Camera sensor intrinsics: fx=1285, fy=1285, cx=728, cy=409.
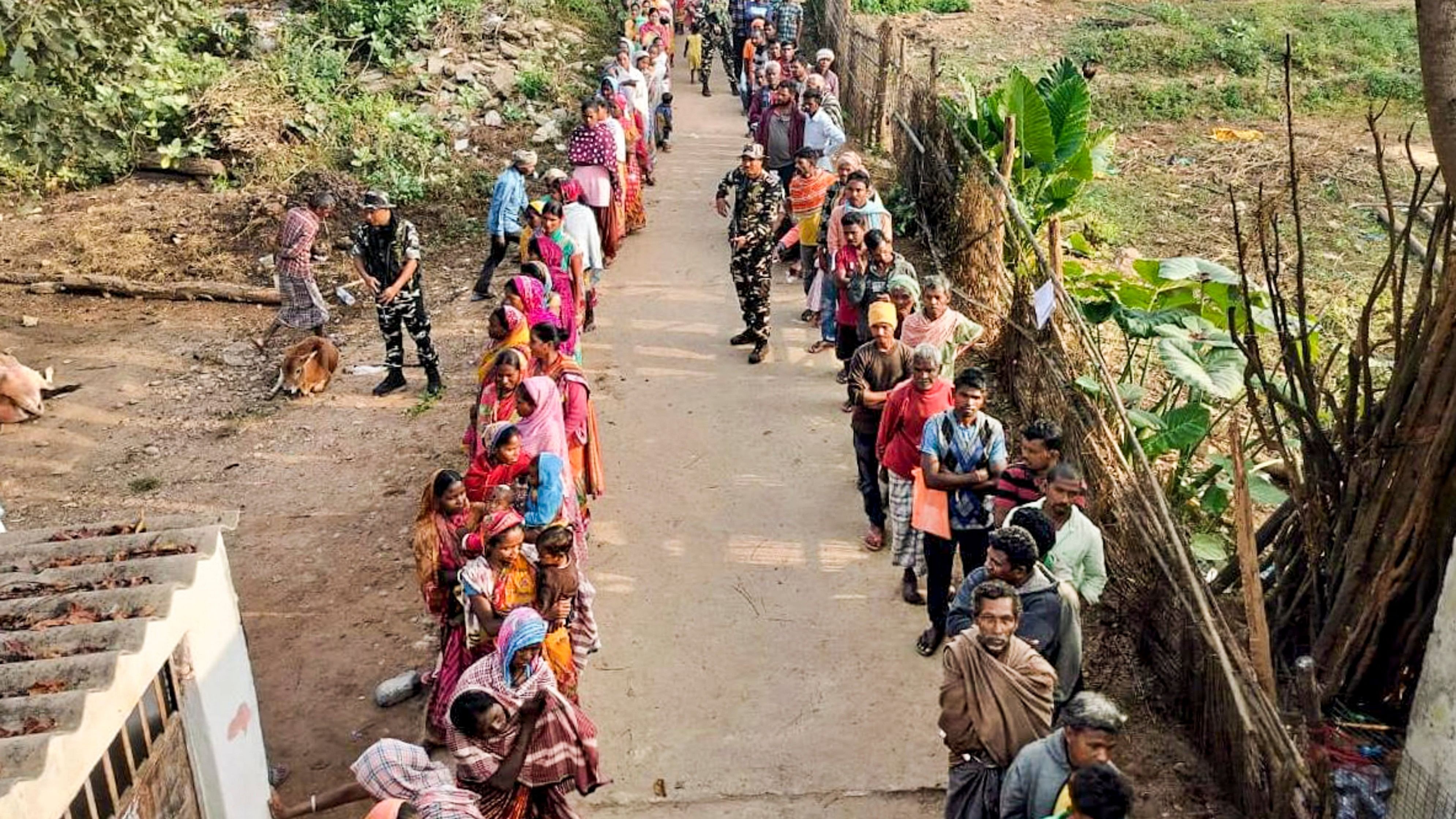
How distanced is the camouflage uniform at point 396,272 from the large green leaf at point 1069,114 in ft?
16.1

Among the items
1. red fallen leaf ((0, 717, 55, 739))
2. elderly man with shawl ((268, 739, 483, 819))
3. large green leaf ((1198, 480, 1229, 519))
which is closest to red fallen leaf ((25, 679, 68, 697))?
red fallen leaf ((0, 717, 55, 739))

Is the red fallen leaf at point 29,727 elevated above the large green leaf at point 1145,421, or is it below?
above

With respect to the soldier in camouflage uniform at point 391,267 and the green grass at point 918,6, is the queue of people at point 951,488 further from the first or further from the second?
the green grass at point 918,6

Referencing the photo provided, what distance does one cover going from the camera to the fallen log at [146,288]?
11680 millimetres

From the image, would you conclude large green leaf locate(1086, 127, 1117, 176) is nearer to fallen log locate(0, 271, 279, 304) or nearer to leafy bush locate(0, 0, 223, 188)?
fallen log locate(0, 271, 279, 304)

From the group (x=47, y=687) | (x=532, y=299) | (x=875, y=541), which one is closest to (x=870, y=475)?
(x=875, y=541)

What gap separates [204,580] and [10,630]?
→ 621 mm

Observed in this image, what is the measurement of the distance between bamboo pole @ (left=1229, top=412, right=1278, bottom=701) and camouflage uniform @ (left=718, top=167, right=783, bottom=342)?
5.23 m

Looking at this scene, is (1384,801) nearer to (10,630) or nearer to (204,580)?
(204,580)

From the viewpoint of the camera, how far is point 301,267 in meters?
9.61

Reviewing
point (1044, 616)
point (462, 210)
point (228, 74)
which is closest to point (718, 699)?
point (1044, 616)


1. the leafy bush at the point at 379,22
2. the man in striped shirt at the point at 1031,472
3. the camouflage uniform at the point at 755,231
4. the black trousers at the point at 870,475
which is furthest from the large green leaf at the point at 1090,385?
the leafy bush at the point at 379,22

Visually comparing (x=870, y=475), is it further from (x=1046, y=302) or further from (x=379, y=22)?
(x=379, y=22)

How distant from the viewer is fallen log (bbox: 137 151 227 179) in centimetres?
1372
